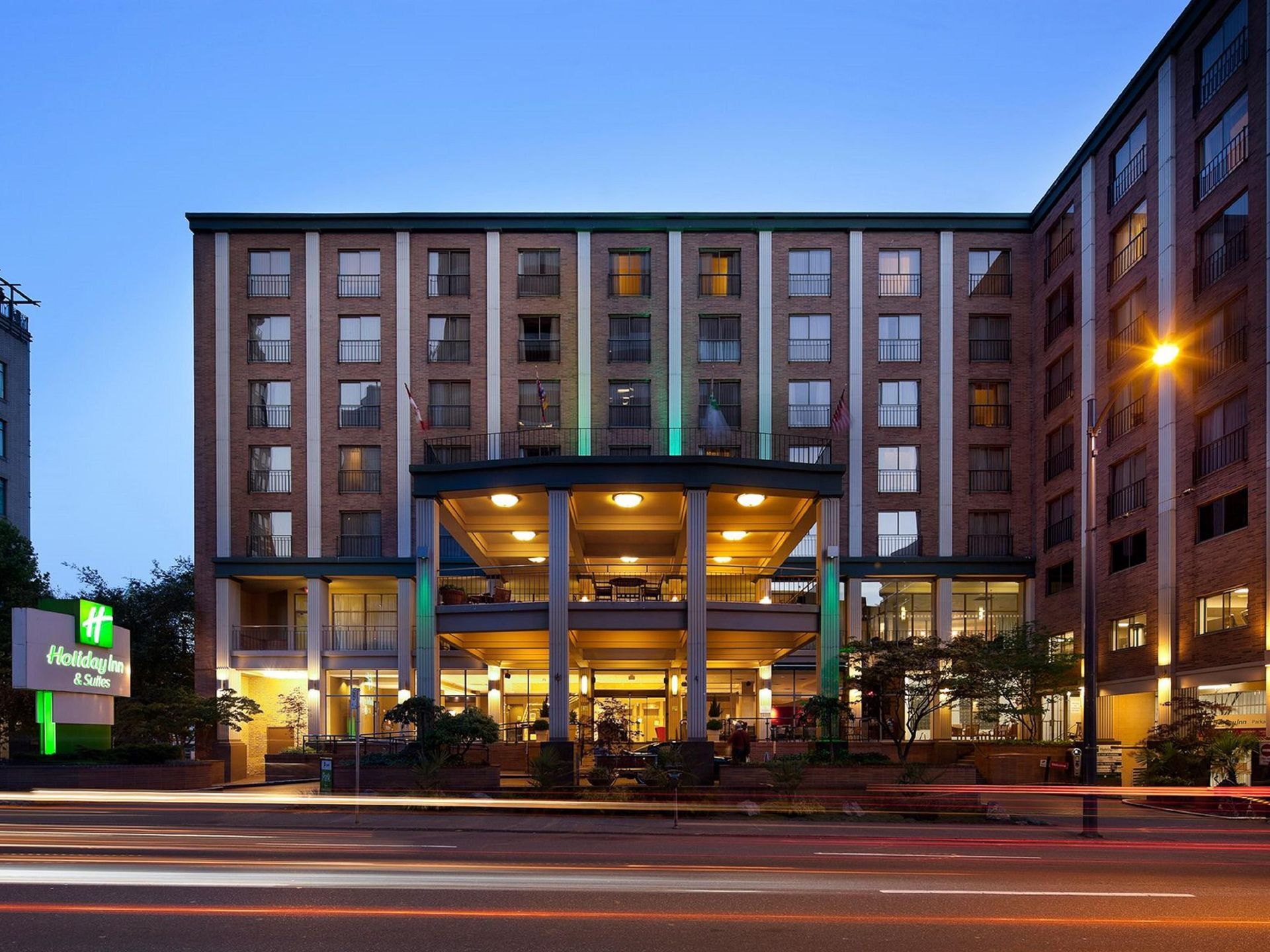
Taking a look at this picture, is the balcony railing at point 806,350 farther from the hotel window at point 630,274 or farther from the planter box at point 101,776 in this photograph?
the planter box at point 101,776

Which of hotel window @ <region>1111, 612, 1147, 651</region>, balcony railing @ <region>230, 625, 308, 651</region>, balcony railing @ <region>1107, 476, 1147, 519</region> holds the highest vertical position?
balcony railing @ <region>1107, 476, 1147, 519</region>

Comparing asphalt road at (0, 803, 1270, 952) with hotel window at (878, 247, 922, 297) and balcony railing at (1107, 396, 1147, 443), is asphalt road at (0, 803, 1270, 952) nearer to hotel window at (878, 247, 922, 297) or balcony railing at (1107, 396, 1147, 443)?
balcony railing at (1107, 396, 1147, 443)

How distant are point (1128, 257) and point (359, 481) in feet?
115

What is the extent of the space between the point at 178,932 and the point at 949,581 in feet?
159

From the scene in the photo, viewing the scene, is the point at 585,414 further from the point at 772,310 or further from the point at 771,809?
the point at 771,809

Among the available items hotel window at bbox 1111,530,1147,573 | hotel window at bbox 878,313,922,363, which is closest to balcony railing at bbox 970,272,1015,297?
hotel window at bbox 878,313,922,363

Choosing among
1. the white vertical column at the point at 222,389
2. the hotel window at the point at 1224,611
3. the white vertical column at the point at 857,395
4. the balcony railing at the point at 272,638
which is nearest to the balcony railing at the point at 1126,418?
the hotel window at the point at 1224,611

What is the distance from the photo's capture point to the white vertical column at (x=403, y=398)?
57406 millimetres

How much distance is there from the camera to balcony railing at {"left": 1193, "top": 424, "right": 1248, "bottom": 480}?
3819 cm

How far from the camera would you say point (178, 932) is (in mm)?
11922

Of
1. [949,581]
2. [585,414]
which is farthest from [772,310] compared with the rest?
[949,581]

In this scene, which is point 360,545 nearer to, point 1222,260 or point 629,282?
point 629,282

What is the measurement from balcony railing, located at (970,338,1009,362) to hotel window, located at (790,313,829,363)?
693cm

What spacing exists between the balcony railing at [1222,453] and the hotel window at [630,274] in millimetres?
26927
